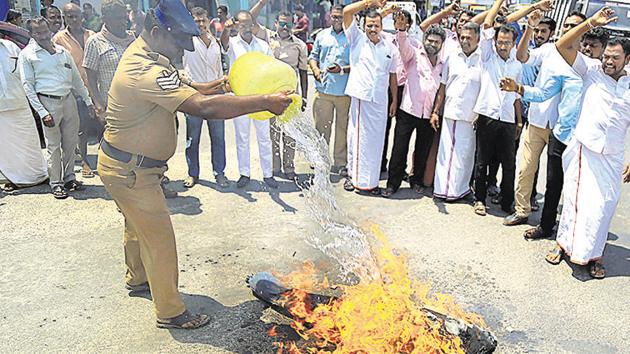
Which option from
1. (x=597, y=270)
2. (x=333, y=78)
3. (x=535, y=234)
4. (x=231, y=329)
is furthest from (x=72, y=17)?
(x=597, y=270)

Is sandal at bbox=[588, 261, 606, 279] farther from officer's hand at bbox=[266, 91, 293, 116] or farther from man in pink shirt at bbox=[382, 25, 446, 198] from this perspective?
officer's hand at bbox=[266, 91, 293, 116]

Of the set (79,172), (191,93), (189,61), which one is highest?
(191,93)

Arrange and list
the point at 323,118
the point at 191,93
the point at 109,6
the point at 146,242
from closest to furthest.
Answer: the point at 191,93 → the point at 146,242 → the point at 109,6 → the point at 323,118

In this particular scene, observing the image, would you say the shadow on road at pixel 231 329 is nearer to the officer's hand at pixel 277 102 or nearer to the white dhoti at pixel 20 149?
the officer's hand at pixel 277 102

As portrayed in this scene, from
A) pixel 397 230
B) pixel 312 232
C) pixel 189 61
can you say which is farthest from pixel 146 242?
pixel 189 61

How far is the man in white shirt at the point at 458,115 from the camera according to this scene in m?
5.32

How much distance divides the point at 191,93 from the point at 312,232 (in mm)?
2482

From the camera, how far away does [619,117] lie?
401 centimetres

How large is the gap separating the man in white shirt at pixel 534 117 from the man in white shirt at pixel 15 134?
18.4ft

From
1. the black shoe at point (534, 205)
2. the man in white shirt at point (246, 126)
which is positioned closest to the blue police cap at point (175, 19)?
the man in white shirt at point (246, 126)

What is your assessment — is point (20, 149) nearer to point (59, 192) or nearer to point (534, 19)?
point (59, 192)

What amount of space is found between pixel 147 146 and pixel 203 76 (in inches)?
117

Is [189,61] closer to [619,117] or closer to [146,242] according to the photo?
[146,242]

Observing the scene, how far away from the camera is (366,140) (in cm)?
604
